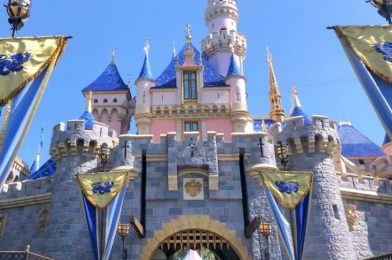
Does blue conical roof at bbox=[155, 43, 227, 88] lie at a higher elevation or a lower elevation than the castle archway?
higher

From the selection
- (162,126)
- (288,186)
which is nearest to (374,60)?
(288,186)

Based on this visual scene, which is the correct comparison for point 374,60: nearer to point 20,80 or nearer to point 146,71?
point 20,80

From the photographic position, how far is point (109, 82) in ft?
94.6

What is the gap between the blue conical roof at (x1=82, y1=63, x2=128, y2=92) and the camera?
28.1 metres

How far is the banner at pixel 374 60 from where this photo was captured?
33.2 feet

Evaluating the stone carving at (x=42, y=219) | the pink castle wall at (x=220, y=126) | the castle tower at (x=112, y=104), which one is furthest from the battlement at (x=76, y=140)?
the castle tower at (x=112, y=104)

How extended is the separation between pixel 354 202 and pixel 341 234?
244 centimetres

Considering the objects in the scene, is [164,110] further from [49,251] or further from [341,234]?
[341,234]

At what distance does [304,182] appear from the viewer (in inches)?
508

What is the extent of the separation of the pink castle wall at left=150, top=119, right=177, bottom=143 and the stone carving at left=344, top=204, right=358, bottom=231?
9.94m

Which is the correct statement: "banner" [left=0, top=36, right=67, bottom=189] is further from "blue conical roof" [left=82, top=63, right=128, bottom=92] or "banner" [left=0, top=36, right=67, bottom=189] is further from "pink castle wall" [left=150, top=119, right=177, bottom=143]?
"blue conical roof" [left=82, top=63, right=128, bottom=92]

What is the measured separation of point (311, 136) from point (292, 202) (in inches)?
215

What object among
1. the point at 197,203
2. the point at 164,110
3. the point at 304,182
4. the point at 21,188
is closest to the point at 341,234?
the point at 304,182

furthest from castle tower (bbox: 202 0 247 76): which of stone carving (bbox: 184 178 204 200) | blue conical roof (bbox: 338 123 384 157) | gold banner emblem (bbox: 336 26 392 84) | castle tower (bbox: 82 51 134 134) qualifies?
gold banner emblem (bbox: 336 26 392 84)
